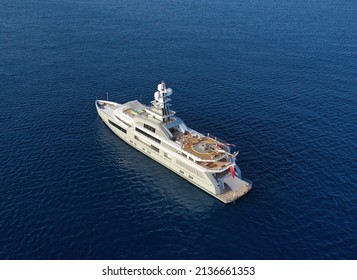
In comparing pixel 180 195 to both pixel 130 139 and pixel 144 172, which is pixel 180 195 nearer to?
pixel 144 172

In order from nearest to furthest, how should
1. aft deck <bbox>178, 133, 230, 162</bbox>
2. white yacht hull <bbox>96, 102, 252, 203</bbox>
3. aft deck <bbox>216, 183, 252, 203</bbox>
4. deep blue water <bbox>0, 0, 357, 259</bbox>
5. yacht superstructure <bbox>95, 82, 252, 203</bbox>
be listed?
deep blue water <bbox>0, 0, 357, 259</bbox> → aft deck <bbox>216, 183, 252, 203</bbox> → white yacht hull <bbox>96, 102, 252, 203</bbox> → yacht superstructure <bbox>95, 82, 252, 203</bbox> → aft deck <bbox>178, 133, 230, 162</bbox>

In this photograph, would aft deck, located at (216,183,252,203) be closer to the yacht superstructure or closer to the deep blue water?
the yacht superstructure

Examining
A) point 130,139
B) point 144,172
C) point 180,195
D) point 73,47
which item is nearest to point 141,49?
point 73,47

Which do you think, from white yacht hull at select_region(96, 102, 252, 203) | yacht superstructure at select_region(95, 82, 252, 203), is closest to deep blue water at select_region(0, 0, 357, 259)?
white yacht hull at select_region(96, 102, 252, 203)

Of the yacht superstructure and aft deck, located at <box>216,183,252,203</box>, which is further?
the yacht superstructure

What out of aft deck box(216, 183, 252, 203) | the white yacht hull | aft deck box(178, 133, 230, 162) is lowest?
aft deck box(216, 183, 252, 203)
